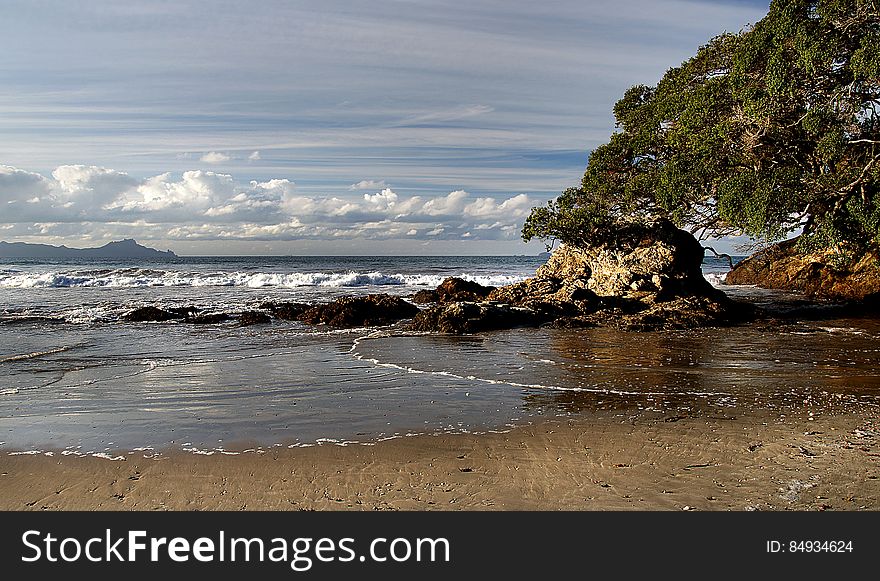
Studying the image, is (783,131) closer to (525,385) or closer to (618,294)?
(618,294)

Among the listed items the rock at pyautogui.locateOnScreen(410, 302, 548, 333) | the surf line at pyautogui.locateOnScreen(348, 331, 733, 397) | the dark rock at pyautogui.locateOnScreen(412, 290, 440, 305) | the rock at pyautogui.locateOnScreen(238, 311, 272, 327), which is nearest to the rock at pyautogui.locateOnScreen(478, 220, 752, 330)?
the rock at pyautogui.locateOnScreen(410, 302, 548, 333)

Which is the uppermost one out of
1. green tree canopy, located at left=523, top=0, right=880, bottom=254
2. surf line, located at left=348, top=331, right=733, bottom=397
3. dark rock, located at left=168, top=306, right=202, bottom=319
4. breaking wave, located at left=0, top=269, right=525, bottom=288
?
green tree canopy, located at left=523, top=0, right=880, bottom=254

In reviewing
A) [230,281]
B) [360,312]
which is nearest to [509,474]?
[360,312]

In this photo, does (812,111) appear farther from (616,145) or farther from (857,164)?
(616,145)

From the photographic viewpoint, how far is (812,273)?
25.6 m

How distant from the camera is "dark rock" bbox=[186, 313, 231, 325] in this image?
707 inches

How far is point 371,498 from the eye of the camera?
4.85m

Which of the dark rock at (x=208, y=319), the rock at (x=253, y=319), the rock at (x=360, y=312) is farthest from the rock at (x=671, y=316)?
the dark rock at (x=208, y=319)

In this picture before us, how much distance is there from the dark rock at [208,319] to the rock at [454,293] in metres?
8.22

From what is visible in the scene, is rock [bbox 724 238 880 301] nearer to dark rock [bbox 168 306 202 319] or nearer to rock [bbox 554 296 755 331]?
rock [bbox 554 296 755 331]

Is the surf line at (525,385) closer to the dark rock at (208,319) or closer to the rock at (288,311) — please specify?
the rock at (288,311)

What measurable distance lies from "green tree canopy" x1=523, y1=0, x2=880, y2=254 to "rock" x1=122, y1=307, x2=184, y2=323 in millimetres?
13380
